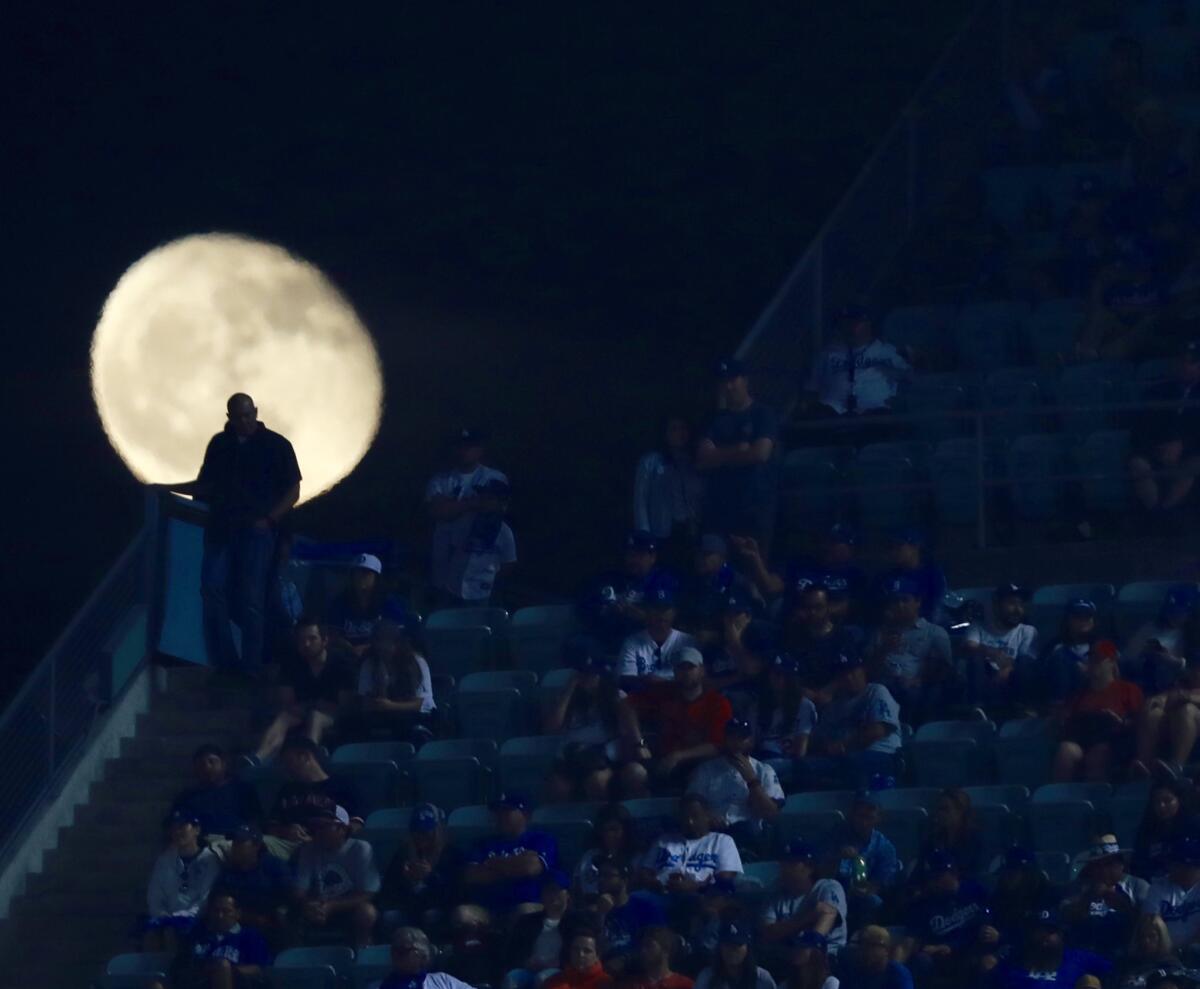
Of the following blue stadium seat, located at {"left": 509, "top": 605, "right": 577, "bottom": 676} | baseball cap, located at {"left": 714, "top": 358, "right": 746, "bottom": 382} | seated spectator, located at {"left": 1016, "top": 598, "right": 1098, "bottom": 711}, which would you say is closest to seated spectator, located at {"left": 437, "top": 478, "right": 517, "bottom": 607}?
blue stadium seat, located at {"left": 509, "top": 605, "right": 577, "bottom": 676}

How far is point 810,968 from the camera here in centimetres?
1070

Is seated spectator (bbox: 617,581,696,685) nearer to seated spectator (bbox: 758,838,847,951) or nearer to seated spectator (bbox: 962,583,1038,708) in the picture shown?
seated spectator (bbox: 962,583,1038,708)

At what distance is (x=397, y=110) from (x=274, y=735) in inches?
341

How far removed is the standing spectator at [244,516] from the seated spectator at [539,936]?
297 centimetres

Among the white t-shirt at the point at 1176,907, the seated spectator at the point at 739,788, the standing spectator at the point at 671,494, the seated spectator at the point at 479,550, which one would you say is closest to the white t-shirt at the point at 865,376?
the standing spectator at the point at 671,494

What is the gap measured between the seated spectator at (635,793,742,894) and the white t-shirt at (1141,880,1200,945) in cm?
165

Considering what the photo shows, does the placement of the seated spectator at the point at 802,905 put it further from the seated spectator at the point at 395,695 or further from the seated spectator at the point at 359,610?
the seated spectator at the point at 359,610

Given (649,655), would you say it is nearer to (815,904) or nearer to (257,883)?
(257,883)

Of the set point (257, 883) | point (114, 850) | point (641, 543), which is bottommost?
point (257, 883)

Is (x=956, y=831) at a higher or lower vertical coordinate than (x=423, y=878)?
higher

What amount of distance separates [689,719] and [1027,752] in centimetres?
139

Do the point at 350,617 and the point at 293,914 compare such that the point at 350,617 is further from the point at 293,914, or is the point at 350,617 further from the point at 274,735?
the point at 293,914

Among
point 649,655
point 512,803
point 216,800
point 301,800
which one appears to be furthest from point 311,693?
point 512,803

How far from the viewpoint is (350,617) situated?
46.3 ft
